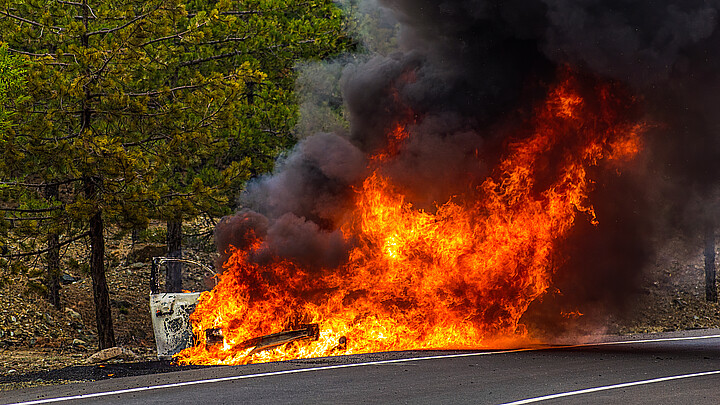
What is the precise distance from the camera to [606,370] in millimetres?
11438

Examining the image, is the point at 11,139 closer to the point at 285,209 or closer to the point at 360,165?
the point at 285,209

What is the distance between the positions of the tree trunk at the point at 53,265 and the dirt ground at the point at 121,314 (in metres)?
0.33

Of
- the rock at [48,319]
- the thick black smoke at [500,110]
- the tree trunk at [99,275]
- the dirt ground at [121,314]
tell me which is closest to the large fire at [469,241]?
Answer: the thick black smoke at [500,110]

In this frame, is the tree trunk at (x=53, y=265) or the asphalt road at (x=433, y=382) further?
the tree trunk at (x=53, y=265)

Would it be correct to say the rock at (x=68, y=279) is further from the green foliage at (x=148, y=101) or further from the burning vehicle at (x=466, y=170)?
the burning vehicle at (x=466, y=170)

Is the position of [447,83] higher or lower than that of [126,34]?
lower

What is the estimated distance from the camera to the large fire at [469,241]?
44.9 ft

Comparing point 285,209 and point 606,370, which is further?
point 285,209

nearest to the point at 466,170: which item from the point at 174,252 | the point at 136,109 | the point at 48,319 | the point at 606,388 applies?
the point at 606,388

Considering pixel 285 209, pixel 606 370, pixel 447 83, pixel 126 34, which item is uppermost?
pixel 126 34

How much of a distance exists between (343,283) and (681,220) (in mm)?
8396

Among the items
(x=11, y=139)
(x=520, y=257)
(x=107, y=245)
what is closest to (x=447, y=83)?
(x=520, y=257)

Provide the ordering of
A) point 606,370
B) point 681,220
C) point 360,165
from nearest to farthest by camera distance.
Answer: point 606,370 → point 360,165 → point 681,220

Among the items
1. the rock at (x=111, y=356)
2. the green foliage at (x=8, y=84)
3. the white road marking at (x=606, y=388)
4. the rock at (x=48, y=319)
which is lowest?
the white road marking at (x=606, y=388)
